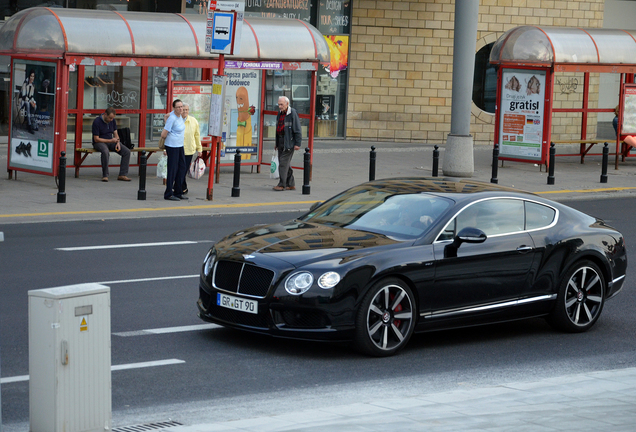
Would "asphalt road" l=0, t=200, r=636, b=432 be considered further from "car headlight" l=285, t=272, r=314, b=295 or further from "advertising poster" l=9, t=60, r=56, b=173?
"advertising poster" l=9, t=60, r=56, b=173

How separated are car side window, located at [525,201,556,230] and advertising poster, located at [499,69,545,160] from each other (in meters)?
15.4

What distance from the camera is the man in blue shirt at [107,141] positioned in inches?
776

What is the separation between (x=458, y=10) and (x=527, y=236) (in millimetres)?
14882

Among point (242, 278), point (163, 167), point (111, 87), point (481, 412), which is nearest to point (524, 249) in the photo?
point (242, 278)

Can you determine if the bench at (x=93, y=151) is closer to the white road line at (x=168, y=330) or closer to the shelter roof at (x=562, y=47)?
the shelter roof at (x=562, y=47)

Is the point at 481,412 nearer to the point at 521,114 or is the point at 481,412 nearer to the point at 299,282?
the point at 299,282

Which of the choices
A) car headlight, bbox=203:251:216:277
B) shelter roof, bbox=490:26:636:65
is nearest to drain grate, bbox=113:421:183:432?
car headlight, bbox=203:251:216:277

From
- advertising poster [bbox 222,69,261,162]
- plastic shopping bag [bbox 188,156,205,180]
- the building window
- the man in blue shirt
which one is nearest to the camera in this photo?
plastic shopping bag [bbox 188,156,205,180]

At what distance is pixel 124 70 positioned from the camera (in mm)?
22406

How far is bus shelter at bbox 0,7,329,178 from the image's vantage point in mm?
18578

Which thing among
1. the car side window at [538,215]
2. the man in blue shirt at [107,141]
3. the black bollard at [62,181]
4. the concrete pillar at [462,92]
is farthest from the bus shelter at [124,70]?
the car side window at [538,215]

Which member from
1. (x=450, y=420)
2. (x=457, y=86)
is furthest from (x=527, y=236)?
(x=457, y=86)

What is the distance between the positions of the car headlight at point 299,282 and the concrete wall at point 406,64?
23275 mm

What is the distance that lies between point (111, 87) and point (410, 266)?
1540 centimetres
